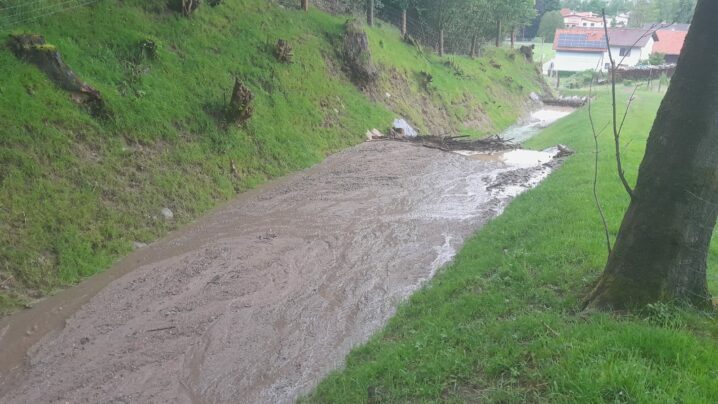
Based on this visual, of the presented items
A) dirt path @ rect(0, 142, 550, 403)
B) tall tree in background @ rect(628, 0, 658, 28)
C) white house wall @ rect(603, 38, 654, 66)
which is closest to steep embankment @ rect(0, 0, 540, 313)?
dirt path @ rect(0, 142, 550, 403)

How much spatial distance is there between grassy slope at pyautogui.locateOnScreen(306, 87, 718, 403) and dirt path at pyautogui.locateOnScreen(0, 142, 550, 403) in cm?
130

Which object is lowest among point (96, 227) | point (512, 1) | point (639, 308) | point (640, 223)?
point (96, 227)

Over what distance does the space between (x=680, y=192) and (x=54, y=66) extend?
48.1 ft

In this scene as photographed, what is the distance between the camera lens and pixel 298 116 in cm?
2117

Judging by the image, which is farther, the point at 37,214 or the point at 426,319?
the point at 37,214

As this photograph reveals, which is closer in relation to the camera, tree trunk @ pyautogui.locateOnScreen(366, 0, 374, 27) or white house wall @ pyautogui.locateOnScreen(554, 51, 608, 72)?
tree trunk @ pyautogui.locateOnScreen(366, 0, 374, 27)

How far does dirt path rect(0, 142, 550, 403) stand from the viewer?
7562mm

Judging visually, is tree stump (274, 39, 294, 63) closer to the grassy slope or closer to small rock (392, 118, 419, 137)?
small rock (392, 118, 419, 137)

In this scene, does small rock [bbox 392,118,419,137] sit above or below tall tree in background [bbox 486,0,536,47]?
below

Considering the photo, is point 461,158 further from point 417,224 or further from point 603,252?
point 603,252

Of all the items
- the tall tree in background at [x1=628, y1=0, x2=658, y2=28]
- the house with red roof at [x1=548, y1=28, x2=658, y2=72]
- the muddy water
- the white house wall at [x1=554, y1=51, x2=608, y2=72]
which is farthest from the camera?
the tall tree in background at [x1=628, y1=0, x2=658, y2=28]

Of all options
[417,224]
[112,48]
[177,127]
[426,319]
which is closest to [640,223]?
[426,319]

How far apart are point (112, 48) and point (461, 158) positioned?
14642 mm

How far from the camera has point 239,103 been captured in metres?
17.4
